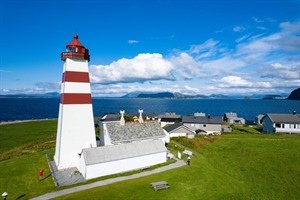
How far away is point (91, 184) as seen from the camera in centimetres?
2245

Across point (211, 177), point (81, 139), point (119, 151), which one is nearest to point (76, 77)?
point (81, 139)

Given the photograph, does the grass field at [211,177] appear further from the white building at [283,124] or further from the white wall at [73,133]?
the white building at [283,124]

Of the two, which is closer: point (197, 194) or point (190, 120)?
point (197, 194)

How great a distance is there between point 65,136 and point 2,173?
8.45m

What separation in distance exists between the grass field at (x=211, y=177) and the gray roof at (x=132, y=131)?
16.7 feet

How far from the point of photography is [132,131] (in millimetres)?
32844

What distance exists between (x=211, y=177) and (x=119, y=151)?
11360mm

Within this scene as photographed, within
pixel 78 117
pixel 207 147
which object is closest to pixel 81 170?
pixel 78 117

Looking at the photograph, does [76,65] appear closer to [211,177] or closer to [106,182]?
[106,182]

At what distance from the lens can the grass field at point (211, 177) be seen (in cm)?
2077

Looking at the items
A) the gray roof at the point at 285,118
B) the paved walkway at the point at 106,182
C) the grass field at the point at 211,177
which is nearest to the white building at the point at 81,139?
the paved walkway at the point at 106,182

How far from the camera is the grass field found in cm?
2077

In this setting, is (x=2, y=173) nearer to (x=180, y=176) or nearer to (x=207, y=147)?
(x=180, y=176)

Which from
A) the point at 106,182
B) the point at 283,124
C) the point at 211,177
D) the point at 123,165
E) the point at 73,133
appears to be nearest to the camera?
the point at 106,182
